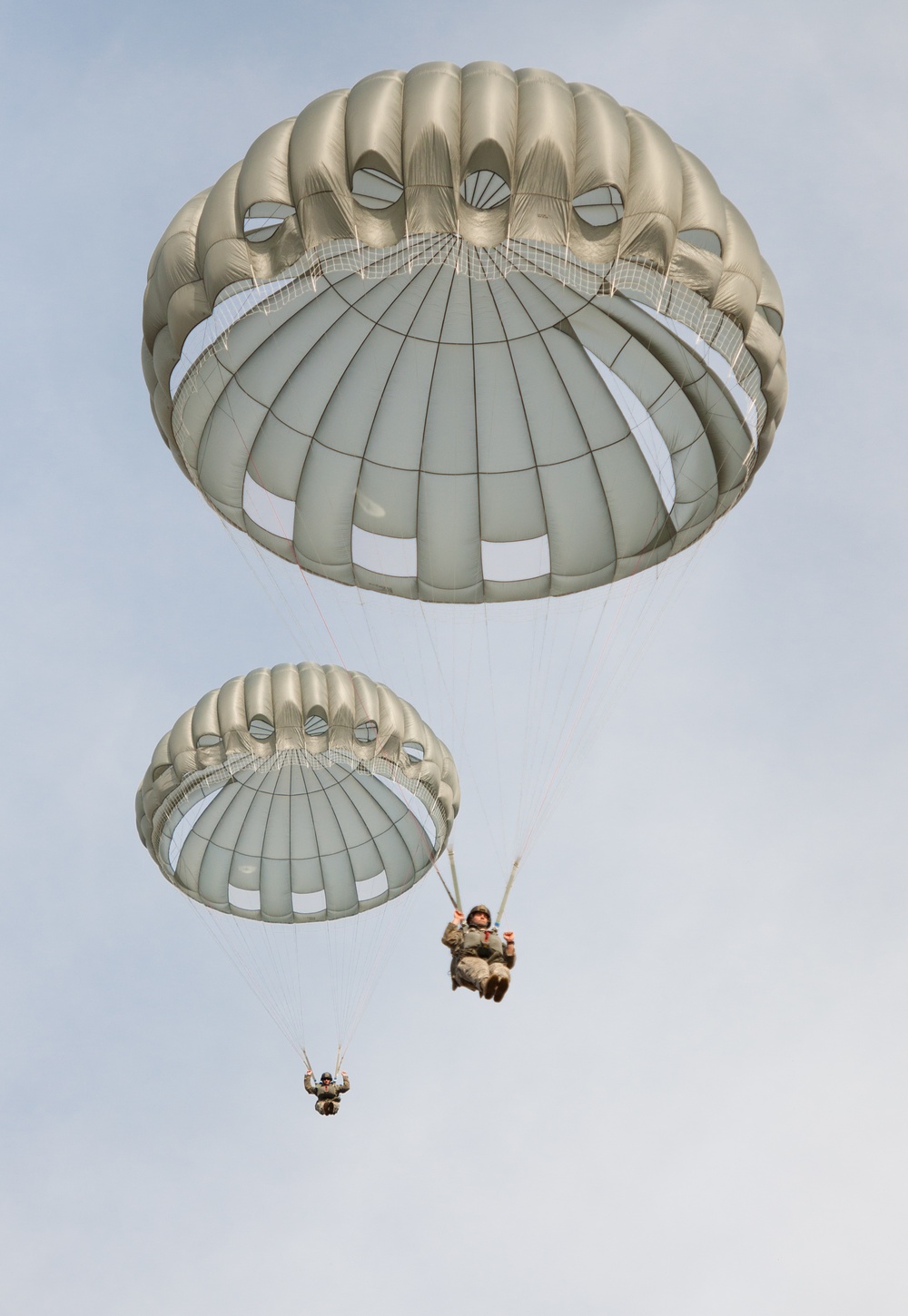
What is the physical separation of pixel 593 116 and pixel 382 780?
10.3m

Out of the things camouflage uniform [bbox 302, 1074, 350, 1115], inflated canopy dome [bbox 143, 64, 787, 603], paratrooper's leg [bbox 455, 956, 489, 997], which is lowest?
paratrooper's leg [bbox 455, 956, 489, 997]

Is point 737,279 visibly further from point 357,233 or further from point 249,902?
point 249,902

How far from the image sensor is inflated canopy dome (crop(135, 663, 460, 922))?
1554 cm

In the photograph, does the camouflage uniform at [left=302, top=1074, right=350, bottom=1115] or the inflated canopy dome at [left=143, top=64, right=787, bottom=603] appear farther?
the camouflage uniform at [left=302, top=1074, right=350, bottom=1115]

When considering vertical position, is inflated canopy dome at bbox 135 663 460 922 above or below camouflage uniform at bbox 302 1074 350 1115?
above

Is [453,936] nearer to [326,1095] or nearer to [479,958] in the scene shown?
[479,958]

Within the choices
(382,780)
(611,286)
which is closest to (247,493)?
(611,286)

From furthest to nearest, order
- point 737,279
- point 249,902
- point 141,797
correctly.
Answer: point 249,902, point 141,797, point 737,279

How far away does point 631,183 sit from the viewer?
30.9 ft

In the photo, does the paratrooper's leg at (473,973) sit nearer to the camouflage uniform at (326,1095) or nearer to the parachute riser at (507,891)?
the parachute riser at (507,891)

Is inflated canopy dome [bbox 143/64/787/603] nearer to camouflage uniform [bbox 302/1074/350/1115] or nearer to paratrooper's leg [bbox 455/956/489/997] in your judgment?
paratrooper's leg [bbox 455/956/489/997]

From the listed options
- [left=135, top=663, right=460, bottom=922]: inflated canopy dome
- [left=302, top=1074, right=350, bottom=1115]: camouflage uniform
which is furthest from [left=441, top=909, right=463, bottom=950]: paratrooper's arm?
[left=302, top=1074, right=350, bottom=1115]: camouflage uniform

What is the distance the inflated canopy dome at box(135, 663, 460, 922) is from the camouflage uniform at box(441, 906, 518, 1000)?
5.29 metres

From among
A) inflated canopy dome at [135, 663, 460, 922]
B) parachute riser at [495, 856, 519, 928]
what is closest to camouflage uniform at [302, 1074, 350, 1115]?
inflated canopy dome at [135, 663, 460, 922]
